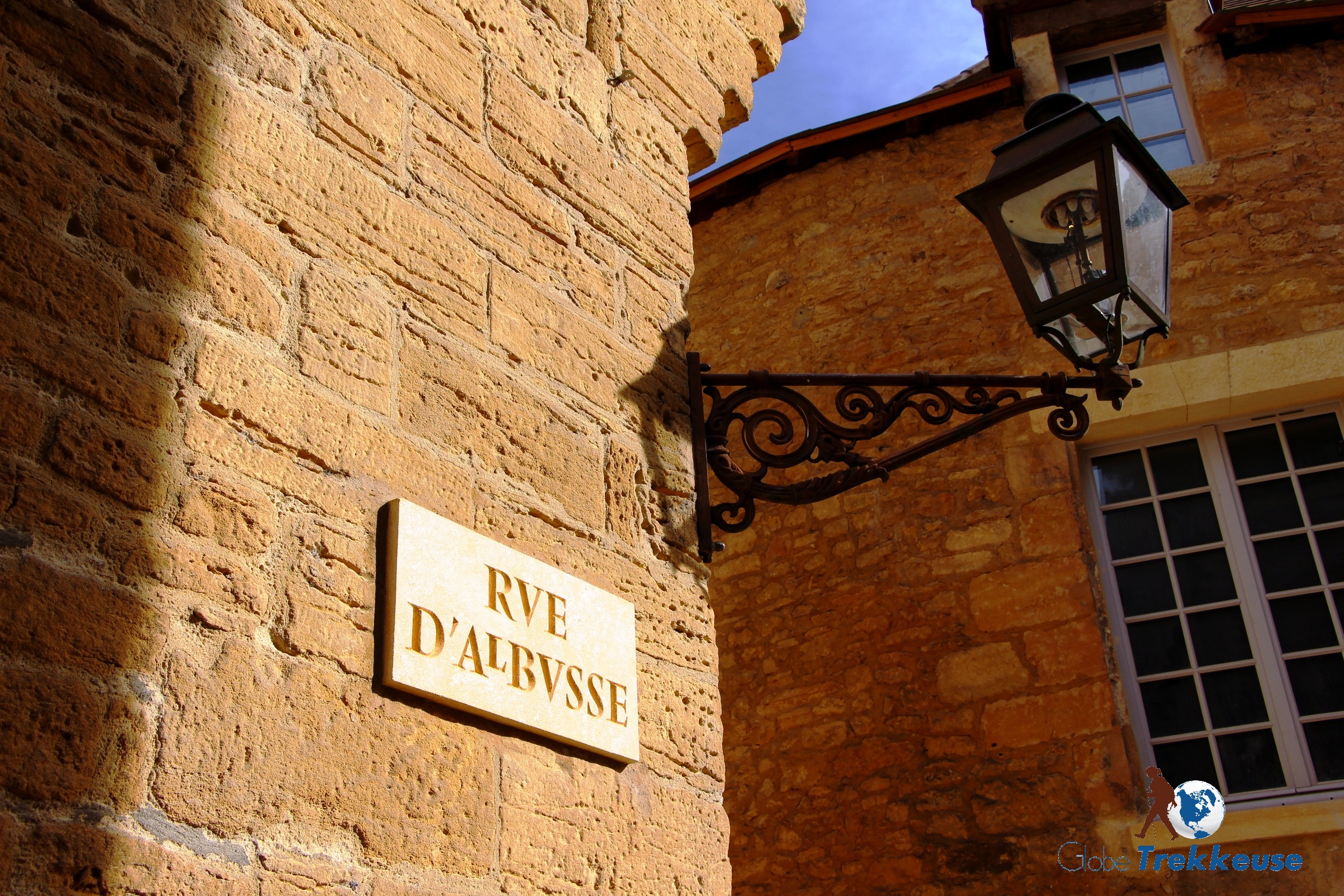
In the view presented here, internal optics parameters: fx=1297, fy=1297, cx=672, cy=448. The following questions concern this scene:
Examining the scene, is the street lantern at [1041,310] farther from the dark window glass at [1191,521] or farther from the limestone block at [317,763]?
the dark window glass at [1191,521]

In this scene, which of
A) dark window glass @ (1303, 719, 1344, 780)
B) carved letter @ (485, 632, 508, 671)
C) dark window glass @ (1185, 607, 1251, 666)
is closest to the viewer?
carved letter @ (485, 632, 508, 671)

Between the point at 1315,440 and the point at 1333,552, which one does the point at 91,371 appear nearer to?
the point at 1333,552

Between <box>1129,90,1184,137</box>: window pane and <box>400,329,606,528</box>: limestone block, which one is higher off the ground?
<box>1129,90,1184,137</box>: window pane

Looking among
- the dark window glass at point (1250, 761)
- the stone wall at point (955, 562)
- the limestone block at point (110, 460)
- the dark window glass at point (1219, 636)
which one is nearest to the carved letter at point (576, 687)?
the limestone block at point (110, 460)

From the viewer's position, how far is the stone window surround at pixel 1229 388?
6.25 m

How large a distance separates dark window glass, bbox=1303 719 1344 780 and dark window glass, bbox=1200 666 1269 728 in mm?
192

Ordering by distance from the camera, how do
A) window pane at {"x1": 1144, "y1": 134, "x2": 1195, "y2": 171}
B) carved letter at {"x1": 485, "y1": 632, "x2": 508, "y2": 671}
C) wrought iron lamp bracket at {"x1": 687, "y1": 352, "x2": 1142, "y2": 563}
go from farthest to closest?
1. window pane at {"x1": 1144, "y1": 134, "x2": 1195, "y2": 171}
2. wrought iron lamp bracket at {"x1": 687, "y1": 352, "x2": 1142, "y2": 563}
3. carved letter at {"x1": 485, "y1": 632, "x2": 508, "y2": 671}

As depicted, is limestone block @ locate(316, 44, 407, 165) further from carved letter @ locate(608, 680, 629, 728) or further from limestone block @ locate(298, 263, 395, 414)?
carved letter @ locate(608, 680, 629, 728)

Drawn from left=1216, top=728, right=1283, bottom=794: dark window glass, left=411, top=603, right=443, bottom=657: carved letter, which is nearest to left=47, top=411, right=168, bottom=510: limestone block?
left=411, top=603, right=443, bottom=657: carved letter

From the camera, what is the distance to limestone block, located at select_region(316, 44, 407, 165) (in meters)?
2.39

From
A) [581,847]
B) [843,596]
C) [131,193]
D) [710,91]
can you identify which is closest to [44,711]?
[131,193]

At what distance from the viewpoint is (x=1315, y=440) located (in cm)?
632

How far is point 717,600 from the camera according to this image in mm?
7246

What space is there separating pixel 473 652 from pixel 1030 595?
14.9ft
